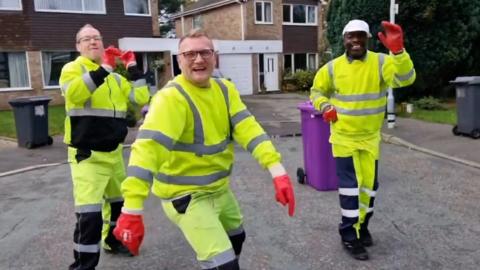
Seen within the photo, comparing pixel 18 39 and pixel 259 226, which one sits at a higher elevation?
pixel 18 39

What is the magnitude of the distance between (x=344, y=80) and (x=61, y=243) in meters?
3.24

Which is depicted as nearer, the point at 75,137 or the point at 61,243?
the point at 75,137

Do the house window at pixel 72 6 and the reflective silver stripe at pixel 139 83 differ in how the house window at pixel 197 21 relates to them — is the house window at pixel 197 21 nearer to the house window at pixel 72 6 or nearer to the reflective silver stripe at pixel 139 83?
the house window at pixel 72 6

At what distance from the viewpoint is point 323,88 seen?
182 inches

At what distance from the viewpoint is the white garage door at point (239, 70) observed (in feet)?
86.4

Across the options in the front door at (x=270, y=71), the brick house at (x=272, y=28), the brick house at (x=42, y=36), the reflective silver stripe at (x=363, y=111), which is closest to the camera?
the reflective silver stripe at (x=363, y=111)

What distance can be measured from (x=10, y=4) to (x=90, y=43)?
1900 cm

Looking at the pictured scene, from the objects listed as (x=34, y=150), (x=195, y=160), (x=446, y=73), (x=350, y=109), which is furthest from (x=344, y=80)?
(x=446, y=73)

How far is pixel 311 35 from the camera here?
30078 mm

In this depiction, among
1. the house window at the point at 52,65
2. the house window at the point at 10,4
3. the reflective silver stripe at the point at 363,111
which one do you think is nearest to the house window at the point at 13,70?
the house window at the point at 52,65

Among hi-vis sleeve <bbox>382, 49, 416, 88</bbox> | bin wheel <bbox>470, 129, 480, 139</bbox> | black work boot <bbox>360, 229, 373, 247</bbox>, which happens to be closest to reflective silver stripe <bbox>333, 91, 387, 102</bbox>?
hi-vis sleeve <bbox>382, 49, 416, 88</bbox>

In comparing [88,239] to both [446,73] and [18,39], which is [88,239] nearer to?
[446,73]

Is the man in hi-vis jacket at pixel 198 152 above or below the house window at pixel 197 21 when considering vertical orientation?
below

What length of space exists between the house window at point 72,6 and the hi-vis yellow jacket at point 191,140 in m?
20.5
